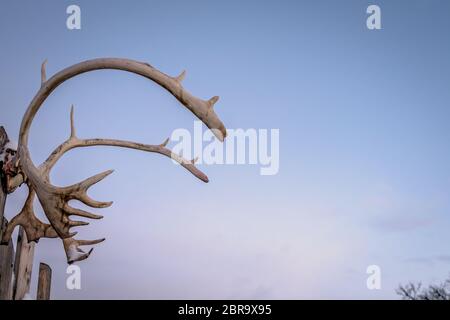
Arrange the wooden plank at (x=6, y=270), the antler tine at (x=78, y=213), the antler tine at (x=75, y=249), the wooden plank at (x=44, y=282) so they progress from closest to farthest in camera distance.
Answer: the antler tine at (x=78, y=213), the antler tine at (x=75, y=249), the wooden plank at (x=6, y=270), the wooden plank at (x=44, y=282)

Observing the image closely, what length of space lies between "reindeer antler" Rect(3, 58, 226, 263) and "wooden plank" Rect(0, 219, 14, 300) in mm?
183

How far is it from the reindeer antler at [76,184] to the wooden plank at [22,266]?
27.8 inches

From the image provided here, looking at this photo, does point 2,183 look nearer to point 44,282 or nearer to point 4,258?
→ point 4,258

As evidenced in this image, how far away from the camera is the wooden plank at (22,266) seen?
621cm

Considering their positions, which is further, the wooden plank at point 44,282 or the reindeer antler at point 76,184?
the wooden plank at point 44,282

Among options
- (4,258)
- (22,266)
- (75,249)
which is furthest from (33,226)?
(22,266)

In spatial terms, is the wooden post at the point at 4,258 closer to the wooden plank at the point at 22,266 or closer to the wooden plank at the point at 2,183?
the wooden plank at the point at 2,183

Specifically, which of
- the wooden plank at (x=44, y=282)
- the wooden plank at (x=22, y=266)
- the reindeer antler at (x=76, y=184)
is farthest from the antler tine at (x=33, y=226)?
the wooden plank at (x=44, y=282)

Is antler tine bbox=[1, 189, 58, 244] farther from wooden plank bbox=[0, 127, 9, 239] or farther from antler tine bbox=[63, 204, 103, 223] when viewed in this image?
antler tine bbox=[63, 204, 103, 223]
